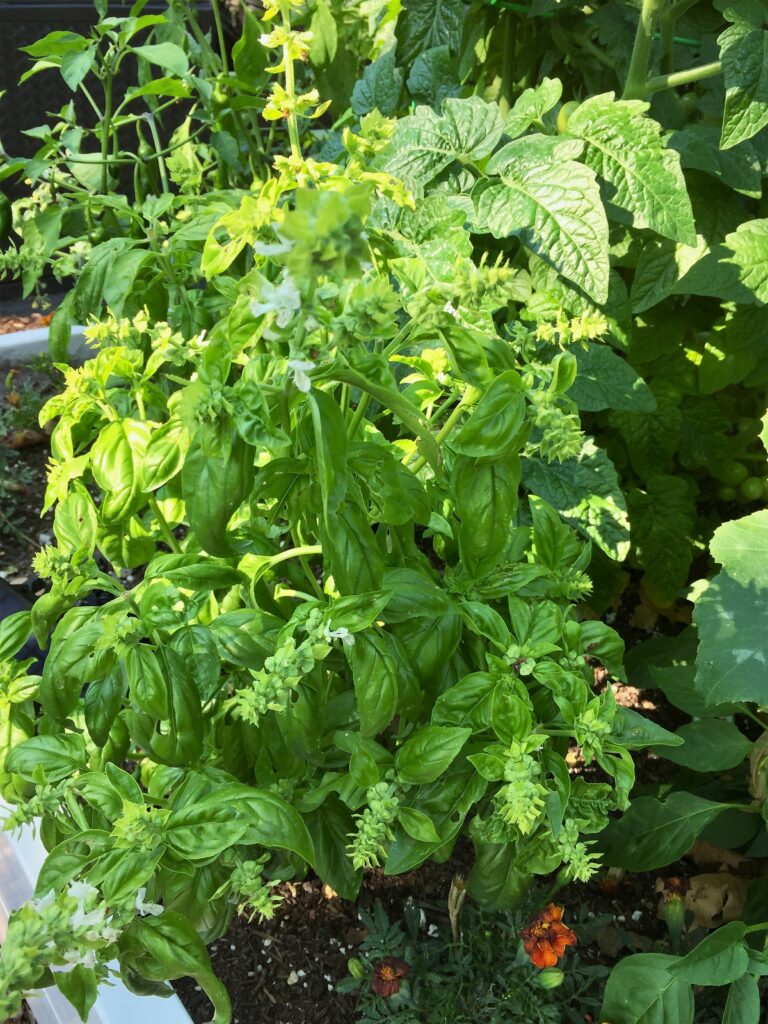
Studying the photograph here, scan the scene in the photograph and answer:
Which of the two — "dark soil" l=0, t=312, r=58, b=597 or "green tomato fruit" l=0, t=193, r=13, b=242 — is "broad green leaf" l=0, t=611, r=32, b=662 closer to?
"dark soil" l=0, t=312, r=58, b=597

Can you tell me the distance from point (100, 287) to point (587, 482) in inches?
28.3

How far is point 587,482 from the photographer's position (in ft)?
4.08

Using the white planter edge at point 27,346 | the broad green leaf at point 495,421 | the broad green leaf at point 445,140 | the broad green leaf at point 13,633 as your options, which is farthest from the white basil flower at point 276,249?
the white planter edge at point 27,346

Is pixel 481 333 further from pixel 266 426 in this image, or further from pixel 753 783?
pixel 753 783

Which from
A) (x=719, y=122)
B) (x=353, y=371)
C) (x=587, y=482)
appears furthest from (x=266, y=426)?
(x=719, y=122)

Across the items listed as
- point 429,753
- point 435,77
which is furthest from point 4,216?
point 429,753

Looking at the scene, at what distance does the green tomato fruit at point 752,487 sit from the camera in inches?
60.6

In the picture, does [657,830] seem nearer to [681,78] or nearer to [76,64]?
[681,78]

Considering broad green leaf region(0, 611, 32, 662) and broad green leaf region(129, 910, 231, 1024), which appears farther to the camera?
broad green leaf region(0, 611, 32, 662)

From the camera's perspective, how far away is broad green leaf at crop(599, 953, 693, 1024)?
100 cm

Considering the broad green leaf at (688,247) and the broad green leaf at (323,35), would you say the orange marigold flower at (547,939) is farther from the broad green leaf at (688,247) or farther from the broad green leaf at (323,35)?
the broad green leaf at (323,35)

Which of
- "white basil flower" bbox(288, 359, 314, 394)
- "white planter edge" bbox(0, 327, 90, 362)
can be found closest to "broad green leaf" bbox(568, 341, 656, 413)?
"white basil flower" bbox(288, 359, 314, 394)

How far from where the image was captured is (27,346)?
203 cm

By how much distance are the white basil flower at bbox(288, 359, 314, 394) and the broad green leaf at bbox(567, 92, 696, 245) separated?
2.25ft
